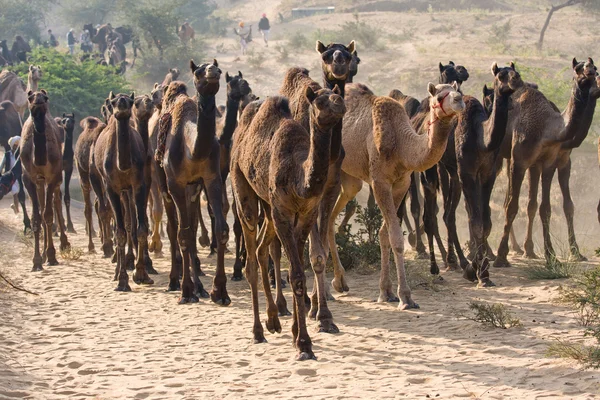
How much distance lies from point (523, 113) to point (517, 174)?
0.85 meters

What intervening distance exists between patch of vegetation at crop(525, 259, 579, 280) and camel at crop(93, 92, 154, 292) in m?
4.74

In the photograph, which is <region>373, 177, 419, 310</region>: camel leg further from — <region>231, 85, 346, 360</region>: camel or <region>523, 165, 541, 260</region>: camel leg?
<region>523, 165, 541, 260</region>: camel leg

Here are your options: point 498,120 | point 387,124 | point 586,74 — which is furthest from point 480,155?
point 586,74

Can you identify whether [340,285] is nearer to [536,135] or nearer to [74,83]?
[536,135]

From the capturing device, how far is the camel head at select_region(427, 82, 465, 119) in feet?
26.0

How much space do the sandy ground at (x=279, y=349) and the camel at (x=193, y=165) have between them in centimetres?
46

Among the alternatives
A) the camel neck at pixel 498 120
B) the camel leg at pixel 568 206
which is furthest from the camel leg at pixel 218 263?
the camel leg at pixel 568 206

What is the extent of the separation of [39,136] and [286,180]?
6327 millimetres

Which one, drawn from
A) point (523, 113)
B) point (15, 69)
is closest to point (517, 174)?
point (523, 113)

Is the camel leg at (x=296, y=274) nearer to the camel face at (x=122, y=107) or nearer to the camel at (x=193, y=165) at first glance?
the camel at (x=193, y=165)

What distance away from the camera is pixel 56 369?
24.1ft

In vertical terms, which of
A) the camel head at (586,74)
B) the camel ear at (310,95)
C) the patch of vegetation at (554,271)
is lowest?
the patch of vegetation at (554,271)

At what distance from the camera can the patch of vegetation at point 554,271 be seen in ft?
33.2

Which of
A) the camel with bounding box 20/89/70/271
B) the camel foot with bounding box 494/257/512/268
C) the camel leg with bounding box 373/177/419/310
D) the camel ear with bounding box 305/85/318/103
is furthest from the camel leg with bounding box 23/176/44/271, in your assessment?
the camel ear with bounding box 305/85/318/103
